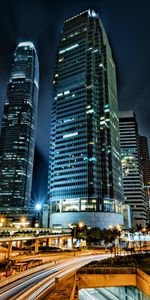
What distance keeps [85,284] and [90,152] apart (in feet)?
428

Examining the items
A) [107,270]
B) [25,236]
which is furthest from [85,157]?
[107,270]

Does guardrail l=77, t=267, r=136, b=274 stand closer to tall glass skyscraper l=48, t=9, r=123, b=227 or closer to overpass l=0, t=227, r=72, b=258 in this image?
overpass l=0, t=227, r=72, b=258

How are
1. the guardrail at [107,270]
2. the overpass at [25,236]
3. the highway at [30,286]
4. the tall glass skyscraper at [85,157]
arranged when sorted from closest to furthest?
the highway at [30,286], the guardrail at [107,270], the overpass at [25,236], the tall glass skyscraper at [85,157]

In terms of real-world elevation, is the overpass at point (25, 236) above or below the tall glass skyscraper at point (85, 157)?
below

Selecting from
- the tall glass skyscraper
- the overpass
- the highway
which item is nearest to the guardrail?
the highway

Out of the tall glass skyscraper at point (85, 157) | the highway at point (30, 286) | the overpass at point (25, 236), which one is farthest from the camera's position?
the tall glass skyscraper at point (85, 157)

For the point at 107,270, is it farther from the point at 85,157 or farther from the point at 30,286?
the point at 85,157

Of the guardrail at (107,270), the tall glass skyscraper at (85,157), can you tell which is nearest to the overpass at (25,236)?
the guardrail at (107,270)

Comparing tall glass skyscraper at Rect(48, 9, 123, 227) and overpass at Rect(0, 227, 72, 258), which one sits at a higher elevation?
tall glass skyscraper at Rect(48, 9, 123, 227)

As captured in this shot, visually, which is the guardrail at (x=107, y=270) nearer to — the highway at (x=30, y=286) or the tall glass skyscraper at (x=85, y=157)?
the highway at (x=30, y=286)

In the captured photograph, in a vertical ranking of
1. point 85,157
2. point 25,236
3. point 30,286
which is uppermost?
point 85,157

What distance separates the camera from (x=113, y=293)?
54.2 m

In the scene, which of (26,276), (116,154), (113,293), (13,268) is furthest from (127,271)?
(116,154)

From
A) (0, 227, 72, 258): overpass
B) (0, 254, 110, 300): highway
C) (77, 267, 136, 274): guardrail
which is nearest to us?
(0, 254, 110, 300): highway
